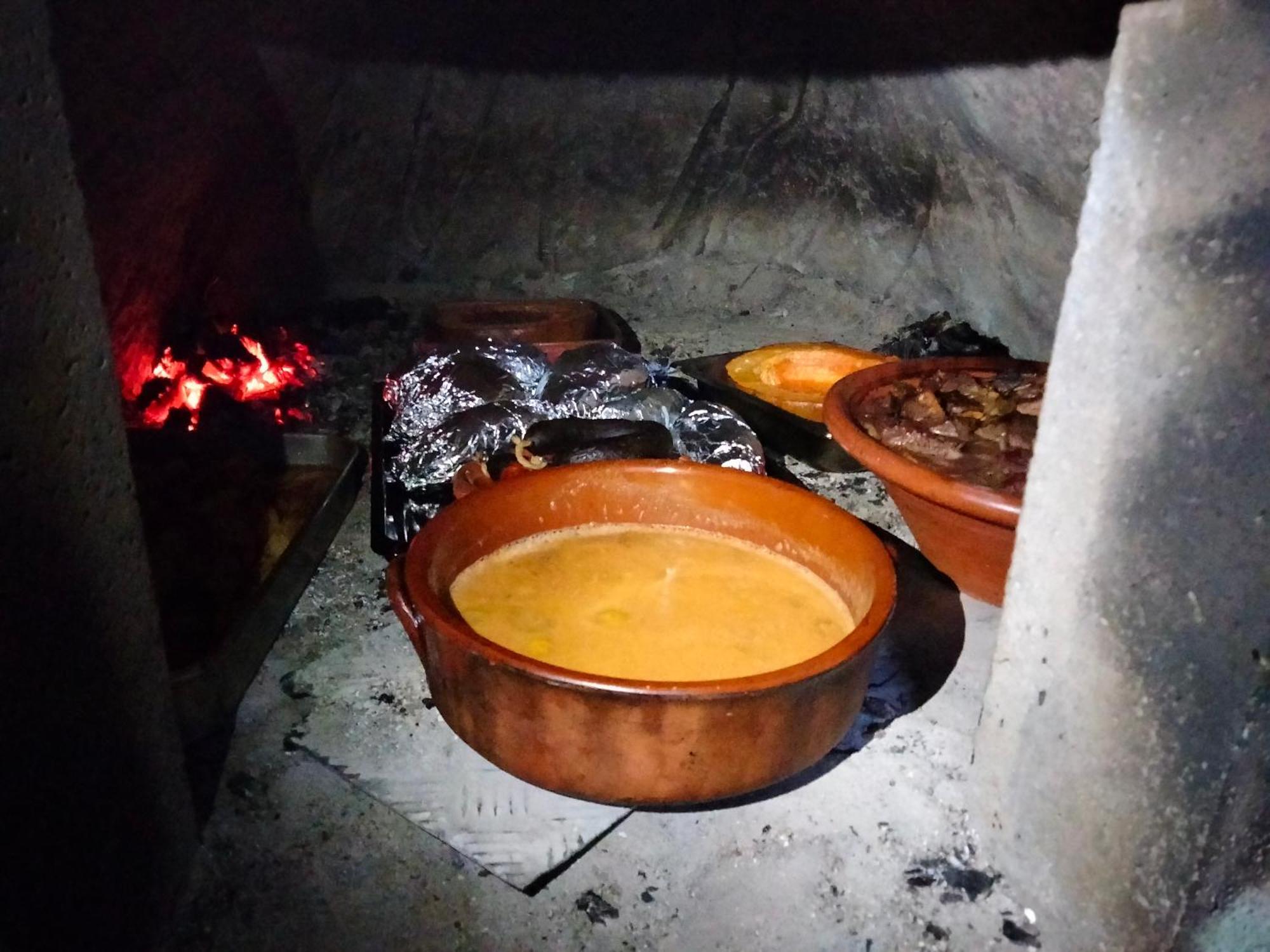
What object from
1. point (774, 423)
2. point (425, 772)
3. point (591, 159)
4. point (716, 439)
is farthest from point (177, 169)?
point (425, 772)

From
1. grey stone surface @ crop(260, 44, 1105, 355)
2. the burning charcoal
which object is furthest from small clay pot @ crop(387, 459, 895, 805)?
grey stone surface @ crop(260, 44, 1105, 355)

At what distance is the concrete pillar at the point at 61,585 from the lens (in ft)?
3.37

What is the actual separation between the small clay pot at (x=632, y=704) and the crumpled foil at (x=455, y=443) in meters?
0.75

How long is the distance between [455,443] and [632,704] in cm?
132

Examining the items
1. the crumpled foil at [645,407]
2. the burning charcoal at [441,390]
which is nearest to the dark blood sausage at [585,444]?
the crumpled foil at [645,407]

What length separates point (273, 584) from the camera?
2.02m

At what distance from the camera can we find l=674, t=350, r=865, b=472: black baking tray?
2809 millimetres

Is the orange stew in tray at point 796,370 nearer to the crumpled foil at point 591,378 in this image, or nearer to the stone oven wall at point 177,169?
the crumpled foil at point 591,378

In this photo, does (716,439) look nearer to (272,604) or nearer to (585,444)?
(585,444)

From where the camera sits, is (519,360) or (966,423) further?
(519,360)

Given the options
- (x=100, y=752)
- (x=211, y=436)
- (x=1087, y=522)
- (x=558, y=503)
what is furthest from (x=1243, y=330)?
(x=211, y=436)

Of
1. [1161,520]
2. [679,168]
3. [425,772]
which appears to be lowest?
[425,772]

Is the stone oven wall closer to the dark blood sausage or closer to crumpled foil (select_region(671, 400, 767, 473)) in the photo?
the dark blood sausage

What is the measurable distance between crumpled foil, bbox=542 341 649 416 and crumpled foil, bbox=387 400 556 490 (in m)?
0.19
